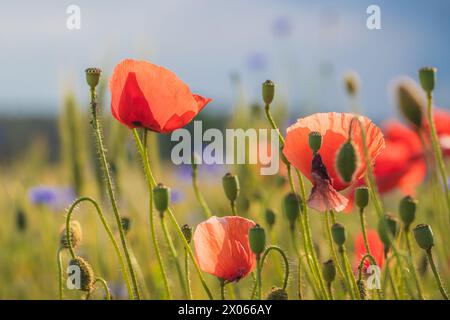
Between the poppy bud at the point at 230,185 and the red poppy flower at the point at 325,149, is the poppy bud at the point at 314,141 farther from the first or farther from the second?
the poppy bud at the point at 230,185

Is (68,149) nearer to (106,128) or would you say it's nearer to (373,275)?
(106,128)

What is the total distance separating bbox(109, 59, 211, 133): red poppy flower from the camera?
79 cm

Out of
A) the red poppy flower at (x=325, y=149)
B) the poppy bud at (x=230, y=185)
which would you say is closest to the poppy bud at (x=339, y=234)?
the red poppy flower at (x=325, y=149)

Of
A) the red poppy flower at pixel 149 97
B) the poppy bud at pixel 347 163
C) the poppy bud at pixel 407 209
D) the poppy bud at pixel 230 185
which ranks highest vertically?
the red poppy flower at pixel 149 97

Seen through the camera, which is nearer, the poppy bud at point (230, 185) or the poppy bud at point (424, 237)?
the poppy bud at point (424, 237)

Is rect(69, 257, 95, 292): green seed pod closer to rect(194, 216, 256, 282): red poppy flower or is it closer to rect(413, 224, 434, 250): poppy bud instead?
rect(194, 216, 256, 282): red poppy flower

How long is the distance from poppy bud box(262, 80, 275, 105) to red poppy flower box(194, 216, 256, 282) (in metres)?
0.13

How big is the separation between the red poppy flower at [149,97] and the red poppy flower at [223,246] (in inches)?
4.6

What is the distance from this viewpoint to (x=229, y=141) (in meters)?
1.18

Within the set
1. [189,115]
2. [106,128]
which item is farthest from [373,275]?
[106,128]

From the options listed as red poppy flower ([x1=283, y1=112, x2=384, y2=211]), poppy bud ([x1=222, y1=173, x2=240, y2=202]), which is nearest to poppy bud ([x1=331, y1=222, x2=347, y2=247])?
red poppy flower ([x1=283, y1=112, x2=384, y2=211])

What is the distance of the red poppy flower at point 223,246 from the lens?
79 cm
